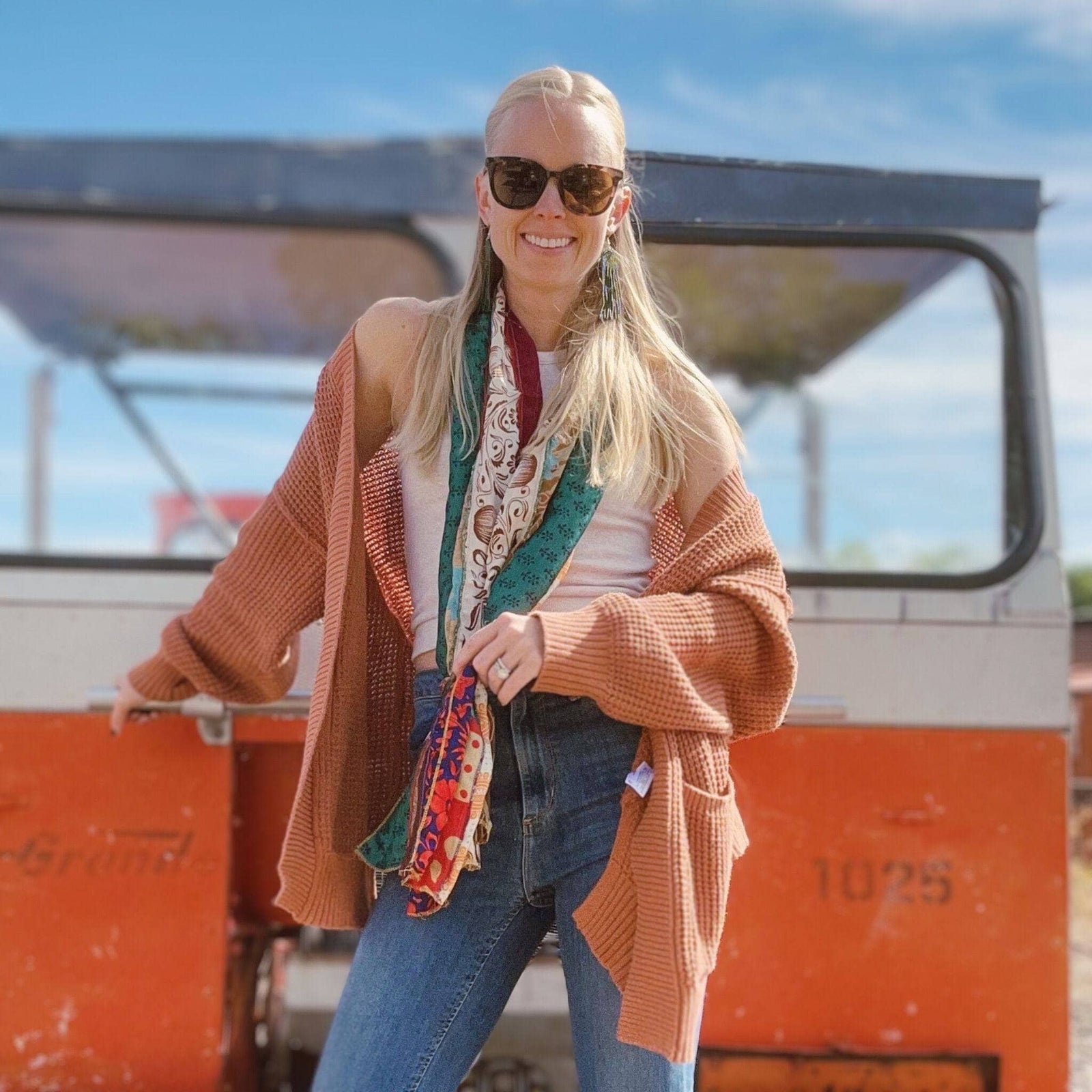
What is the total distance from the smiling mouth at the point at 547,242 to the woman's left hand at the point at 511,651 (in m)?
0.47

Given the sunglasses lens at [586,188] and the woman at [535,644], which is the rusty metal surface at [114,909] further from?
the sunglasses lens at [586,188]

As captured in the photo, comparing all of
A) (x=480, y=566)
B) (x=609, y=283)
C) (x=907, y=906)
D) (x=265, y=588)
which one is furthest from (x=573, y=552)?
(x=907, y=906)

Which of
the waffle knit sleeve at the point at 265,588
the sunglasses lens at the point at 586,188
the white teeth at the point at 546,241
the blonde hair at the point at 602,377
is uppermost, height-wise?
the sunglasses lens at the point at 586,188

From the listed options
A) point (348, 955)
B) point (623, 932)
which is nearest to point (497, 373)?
point (623, 932)

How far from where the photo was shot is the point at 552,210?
5.52 feet

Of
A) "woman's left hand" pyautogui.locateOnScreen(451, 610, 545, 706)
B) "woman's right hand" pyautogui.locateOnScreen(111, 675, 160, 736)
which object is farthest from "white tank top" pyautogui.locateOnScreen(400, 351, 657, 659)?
"woman's right hand" pyautogui.locateOnScreen(111, 675, 160, 736)

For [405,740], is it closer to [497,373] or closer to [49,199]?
[497,373]

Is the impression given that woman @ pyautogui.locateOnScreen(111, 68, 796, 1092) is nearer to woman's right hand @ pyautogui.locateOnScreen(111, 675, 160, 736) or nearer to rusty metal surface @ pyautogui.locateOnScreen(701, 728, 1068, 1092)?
woman's right hand @ pyautogui.locateOnScreen(111, 675, 160, 736)

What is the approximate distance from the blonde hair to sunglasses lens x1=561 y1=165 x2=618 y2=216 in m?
0.08

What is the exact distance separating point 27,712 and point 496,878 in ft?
3.94

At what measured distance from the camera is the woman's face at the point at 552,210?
65.8 inches

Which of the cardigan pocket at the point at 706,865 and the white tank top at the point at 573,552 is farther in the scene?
the white tank top at the point at 573,552

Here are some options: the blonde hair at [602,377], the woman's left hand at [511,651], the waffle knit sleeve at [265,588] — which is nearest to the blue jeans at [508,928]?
the woman's left hand at [511,651]

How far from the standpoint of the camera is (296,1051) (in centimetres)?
298
